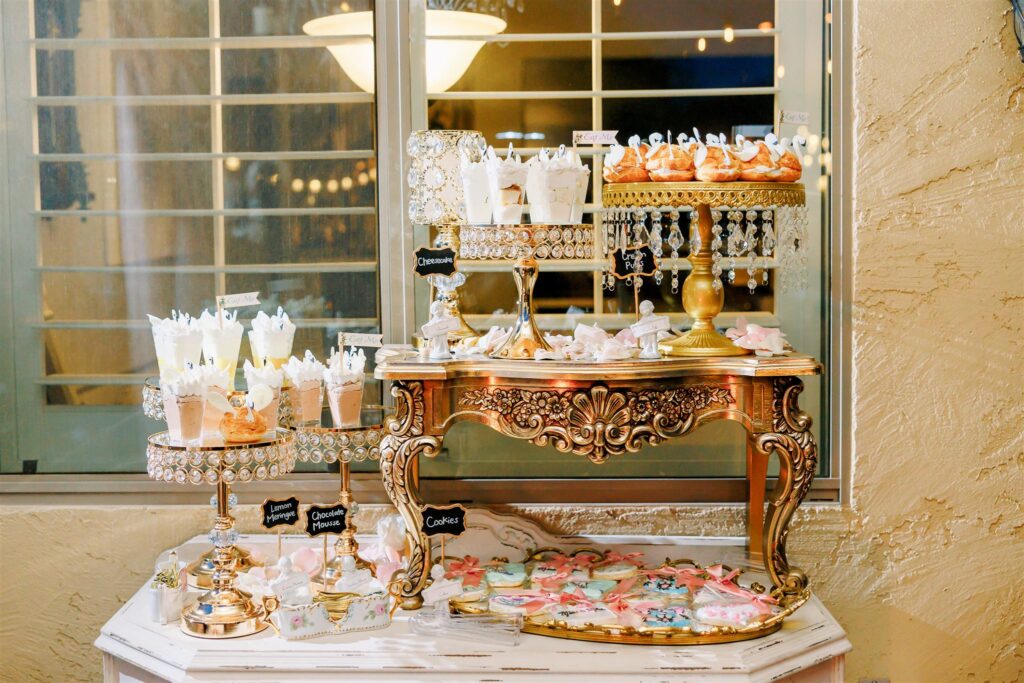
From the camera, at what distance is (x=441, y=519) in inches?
86.7

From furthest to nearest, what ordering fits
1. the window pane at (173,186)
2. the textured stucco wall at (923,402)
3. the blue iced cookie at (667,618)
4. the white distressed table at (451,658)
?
the window pane at (173,186)
the textured stucco wall at (923,402)
the blue iced cookie at (667,618)
the white distressed table at (451,658)

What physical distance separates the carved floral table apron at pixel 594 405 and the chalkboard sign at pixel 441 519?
2cm

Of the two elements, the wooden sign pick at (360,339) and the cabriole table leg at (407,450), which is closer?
the cabriole table leg at (407,450)

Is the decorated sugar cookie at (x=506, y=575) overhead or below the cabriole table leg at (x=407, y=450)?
below

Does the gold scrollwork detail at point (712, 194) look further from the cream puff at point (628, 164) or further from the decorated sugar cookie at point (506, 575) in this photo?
the decorated sugar cookie at point (506, 575)

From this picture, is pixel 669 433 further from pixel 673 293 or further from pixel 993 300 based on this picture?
pixel 993 300

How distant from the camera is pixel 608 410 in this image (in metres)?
2.13

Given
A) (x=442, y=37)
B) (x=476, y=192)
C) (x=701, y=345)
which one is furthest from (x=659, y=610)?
(x=442, y=37)

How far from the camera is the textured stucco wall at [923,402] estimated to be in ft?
8.33

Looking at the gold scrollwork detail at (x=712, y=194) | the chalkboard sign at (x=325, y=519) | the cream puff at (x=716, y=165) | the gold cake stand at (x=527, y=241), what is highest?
the cream puff at (x=716, y=165)

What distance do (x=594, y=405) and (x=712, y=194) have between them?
513mm

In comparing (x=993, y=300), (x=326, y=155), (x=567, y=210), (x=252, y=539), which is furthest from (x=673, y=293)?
(x=252, y=539)

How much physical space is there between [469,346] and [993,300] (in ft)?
4.37

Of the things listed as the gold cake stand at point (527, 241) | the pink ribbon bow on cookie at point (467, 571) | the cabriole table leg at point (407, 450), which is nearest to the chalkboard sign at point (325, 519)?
the cabriole table leg at point (407, 450)
